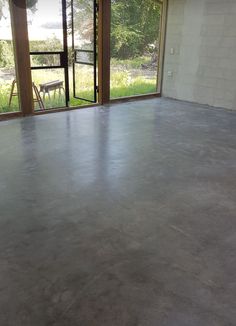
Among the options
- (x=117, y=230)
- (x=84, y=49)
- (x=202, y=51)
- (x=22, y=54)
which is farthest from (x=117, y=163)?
(x=202, y=51)

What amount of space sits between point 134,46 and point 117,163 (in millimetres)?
4681

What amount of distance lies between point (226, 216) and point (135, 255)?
95 cm

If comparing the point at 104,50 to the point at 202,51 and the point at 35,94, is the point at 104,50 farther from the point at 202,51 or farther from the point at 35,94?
the point at 202,51

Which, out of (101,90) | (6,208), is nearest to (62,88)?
(101,90)

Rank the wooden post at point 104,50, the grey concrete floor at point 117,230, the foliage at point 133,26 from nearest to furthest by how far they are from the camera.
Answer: the grey concrete floor at point 117,230, the wooden post at point 104,50, the foliage at point 133,26

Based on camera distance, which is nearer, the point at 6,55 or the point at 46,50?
the point at 6,55

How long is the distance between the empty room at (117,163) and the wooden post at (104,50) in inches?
0.9

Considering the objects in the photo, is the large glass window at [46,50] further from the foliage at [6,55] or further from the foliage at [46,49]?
the foliage at [6,55]

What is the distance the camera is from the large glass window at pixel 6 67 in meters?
5.00

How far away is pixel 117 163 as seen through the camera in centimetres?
363

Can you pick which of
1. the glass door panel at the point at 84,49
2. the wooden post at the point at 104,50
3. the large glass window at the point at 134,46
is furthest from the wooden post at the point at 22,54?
the large glass window at the point at 134,46

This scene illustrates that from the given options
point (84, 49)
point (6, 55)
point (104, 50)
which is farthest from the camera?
point (104, 50)

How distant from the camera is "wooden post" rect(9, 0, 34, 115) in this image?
505 cm

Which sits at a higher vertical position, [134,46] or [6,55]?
[134,46]
